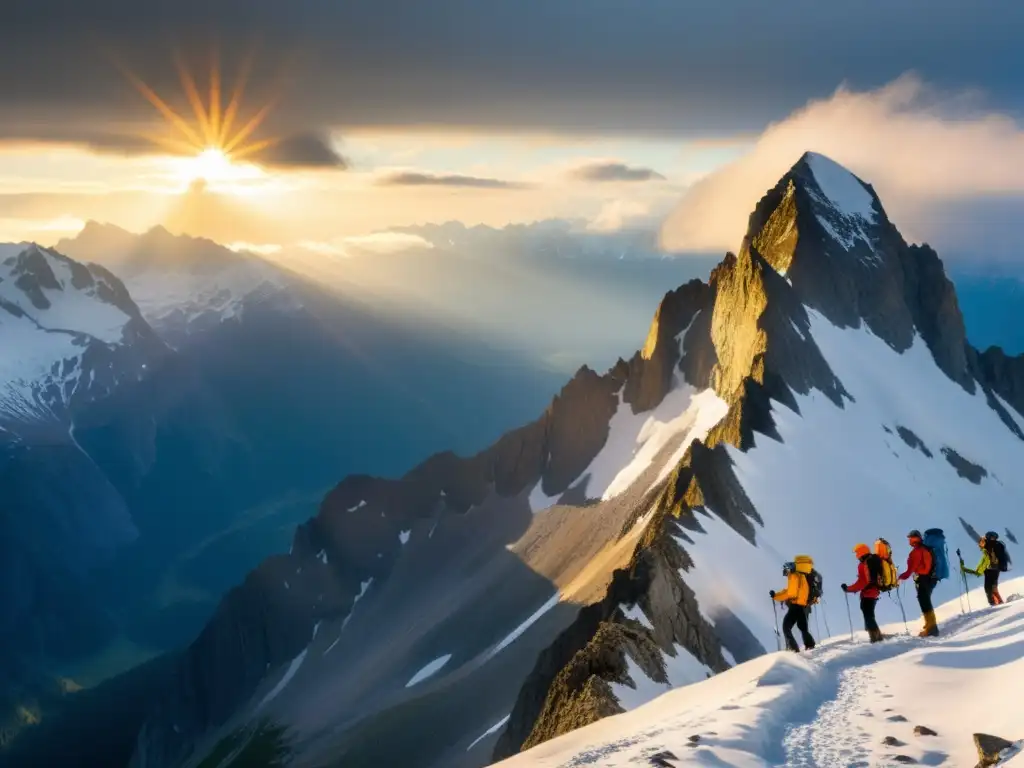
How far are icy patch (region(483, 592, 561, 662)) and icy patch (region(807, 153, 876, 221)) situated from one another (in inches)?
2957

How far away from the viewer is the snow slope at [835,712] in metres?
22.3

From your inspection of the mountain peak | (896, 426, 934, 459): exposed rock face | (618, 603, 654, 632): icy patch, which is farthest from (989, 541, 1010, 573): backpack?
the mountain peak

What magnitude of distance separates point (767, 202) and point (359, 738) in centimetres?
9141

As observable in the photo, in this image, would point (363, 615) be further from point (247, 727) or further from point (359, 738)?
point (359, 738)

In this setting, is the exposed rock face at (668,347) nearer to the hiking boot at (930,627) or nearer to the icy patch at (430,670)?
the icy patch at (430,670)

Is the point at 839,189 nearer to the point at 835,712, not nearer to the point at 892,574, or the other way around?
the point at 892,574

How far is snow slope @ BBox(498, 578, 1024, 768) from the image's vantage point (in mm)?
22344

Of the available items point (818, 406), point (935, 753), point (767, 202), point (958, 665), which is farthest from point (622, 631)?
point (767, 202)

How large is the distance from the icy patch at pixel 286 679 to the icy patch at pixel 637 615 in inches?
4988

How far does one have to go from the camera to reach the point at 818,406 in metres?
124

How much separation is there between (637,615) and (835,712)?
145 ft

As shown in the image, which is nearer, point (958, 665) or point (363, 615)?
point (958, 665)

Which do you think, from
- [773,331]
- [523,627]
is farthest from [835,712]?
[523,627]

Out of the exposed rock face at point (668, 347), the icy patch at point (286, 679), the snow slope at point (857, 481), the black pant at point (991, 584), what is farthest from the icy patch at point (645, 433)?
the black pant at point (991, 584)
